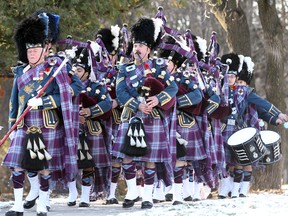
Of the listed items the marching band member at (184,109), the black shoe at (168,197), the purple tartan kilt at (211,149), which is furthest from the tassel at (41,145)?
the black shoe at (168,197)

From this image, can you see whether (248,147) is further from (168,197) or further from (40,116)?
(40,116)

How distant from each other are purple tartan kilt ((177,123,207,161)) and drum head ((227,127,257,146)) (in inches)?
31.1

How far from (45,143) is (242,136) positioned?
3.82 metres

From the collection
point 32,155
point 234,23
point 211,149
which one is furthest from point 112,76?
point 234,23

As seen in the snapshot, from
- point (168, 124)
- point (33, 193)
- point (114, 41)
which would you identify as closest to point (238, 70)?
point (114, 41)

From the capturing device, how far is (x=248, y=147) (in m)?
13.4

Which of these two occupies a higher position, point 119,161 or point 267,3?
point 267,3

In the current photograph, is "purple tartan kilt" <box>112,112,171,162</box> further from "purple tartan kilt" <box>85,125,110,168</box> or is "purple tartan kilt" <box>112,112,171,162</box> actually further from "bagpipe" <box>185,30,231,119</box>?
"bagpipe" <box>185,30,231,119</box>

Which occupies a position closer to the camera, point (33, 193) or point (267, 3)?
point (33, 193)

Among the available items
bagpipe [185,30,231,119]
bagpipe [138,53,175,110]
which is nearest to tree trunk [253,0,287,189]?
bagpipe [185,30,231,119]

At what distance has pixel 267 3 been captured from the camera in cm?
1745

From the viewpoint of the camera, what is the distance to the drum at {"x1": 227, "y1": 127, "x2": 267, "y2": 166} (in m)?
13.4

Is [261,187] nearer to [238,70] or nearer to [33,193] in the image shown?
[238,70]

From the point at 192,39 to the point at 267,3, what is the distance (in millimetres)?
3893
